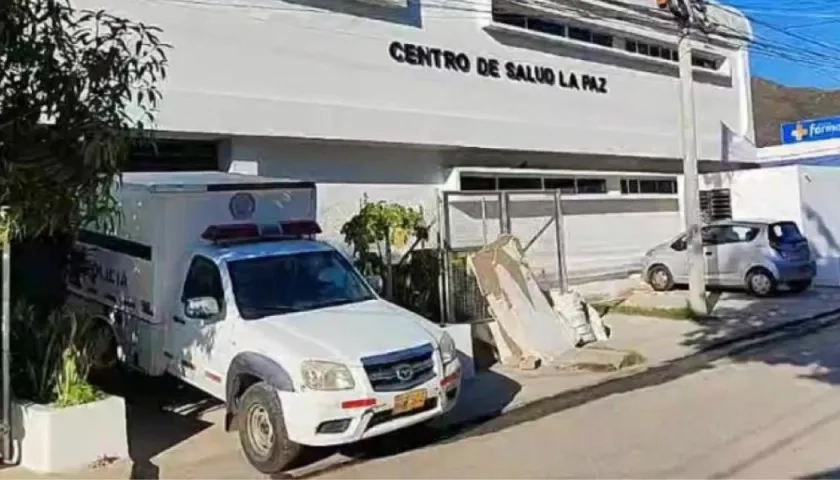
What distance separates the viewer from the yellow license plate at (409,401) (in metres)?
7.45

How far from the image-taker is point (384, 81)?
50.6ft

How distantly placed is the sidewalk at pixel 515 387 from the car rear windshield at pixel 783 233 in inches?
49.3

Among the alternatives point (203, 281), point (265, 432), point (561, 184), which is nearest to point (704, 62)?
point (561, 184)

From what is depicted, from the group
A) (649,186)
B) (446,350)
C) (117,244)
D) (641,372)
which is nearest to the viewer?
(446,350)

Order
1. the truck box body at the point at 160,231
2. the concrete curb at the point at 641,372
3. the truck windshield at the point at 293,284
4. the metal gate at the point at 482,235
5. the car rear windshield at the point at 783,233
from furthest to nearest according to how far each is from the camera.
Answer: the car rear windshield at the point at 783,233, the metal gate at the point at 482,235, the concrete curb at the point at 641,372, the truck box body at the point at 160,231, the truck windshield at the point at 293,284

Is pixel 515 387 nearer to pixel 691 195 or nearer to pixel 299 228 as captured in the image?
pixel 299 228

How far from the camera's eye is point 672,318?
1630 cm

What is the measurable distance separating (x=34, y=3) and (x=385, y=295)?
6523 mm

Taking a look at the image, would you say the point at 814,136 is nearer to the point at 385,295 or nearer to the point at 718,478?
the point at 385,295

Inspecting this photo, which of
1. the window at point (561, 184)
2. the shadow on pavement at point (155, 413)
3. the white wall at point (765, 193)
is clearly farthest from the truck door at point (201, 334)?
the white wall at point (765, 193)

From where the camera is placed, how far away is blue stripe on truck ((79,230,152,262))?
9172 mm

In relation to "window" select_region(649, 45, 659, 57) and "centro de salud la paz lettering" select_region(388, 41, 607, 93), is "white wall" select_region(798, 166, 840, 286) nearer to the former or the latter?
"window" select_region(649, 45, 659, 57)

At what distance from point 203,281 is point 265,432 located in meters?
1.97

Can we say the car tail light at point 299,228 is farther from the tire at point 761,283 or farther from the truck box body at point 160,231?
the tire at point 761,283
